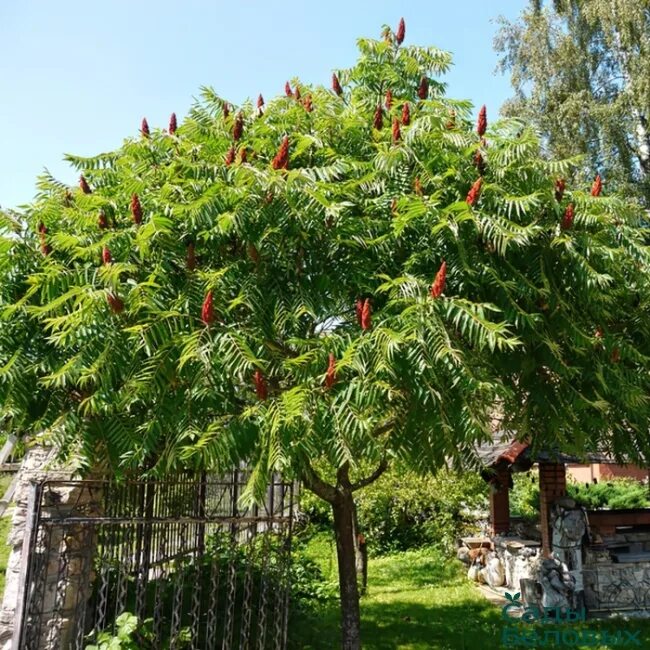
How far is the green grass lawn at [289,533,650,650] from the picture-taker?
866 cm

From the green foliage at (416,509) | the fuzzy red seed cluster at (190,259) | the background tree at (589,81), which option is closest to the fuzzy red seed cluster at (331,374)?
the fuzzy red seed cluster at (190,259)

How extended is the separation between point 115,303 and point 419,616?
8226 mm

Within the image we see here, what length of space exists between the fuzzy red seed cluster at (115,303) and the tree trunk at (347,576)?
3271 mm

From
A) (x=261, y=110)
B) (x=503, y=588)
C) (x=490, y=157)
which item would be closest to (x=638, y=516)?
(x=503, y=588)

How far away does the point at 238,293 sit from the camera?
4969mm

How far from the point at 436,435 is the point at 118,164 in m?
3.79

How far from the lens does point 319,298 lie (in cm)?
502

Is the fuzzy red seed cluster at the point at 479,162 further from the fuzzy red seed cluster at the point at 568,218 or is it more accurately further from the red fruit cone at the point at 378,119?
the red fruit cone at the point at 378,119

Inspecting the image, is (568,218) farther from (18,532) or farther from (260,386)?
(18,532)

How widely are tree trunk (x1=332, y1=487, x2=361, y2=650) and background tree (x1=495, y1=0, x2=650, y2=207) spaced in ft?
36.7

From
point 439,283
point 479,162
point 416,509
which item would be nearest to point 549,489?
point 416,509

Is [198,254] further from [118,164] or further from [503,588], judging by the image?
[503,588]

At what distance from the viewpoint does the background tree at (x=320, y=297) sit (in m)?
4.38

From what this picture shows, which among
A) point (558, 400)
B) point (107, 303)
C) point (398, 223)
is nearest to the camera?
point (107, 303)
